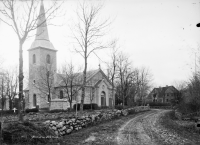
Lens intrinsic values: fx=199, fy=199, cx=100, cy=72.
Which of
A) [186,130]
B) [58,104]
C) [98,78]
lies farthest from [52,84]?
[186,130]

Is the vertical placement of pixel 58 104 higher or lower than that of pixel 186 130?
lower

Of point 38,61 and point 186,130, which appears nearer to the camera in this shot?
point 186,130

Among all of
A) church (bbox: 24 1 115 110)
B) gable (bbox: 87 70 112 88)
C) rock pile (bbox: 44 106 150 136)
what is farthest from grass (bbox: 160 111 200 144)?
gable (bbox: 87 70 112 88)

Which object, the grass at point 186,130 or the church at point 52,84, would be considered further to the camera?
the church at point 52,84

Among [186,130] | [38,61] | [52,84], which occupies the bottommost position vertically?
[186,130]

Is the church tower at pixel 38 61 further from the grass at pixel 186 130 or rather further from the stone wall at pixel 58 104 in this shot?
the grass at pixel 186 130

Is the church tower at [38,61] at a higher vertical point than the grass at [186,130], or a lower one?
higher

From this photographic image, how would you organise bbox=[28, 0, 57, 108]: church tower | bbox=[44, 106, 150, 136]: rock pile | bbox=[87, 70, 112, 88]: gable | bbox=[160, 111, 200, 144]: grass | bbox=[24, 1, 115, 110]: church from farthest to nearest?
bbox=[87, 70, 112, 88]: gable → bbox=[28, 0, 57, 108]: church tower → bbox=[24, 1, 115, 110]: church → bbox=[44, 106, 150, 136]: rock pile → bbox=[160, 111, 200, 144]: grass

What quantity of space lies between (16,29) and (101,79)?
32.9 metres

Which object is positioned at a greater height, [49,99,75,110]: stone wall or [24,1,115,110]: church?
[24,1,115,110]: church

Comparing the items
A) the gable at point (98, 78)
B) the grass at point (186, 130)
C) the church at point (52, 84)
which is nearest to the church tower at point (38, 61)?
the church at point (52, 84)

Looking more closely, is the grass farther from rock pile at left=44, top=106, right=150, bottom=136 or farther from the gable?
the gable

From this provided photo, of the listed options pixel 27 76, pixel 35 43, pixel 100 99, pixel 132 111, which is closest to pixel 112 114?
pixel 132 111

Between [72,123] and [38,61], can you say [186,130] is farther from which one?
[38,61]
